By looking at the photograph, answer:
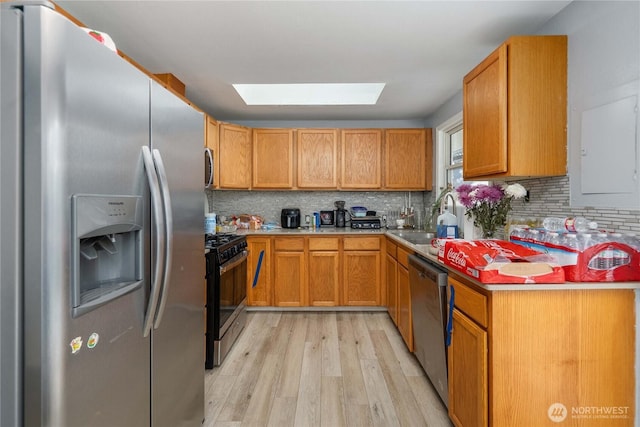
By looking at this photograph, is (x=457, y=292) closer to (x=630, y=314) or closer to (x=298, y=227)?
(x=630, y=314)

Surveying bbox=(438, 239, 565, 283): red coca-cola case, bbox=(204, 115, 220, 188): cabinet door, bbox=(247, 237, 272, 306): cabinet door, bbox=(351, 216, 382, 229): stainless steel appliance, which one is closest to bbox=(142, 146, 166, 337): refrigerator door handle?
bbox=(438, 239, 565, 283): red coca-cola case

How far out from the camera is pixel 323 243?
3.88 metres

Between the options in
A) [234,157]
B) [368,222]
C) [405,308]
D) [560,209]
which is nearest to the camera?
[560,209]

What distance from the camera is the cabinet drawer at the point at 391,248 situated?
335 centimetres

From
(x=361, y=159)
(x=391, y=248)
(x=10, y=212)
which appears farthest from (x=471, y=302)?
(x=361, y=159)

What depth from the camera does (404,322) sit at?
9.49 ft

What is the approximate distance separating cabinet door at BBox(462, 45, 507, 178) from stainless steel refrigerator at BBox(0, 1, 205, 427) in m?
1.71

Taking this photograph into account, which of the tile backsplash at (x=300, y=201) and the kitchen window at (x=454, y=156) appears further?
the tile backsplash at (x=300, y=201)

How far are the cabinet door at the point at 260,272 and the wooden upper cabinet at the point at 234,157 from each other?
72 cm

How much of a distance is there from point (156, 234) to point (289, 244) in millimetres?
2740

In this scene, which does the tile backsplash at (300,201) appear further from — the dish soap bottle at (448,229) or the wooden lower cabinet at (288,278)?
the dish soap bottle at (448,229)

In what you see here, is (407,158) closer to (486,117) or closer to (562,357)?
(486,117)

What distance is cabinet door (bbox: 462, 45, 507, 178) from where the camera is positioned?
74.6 inches

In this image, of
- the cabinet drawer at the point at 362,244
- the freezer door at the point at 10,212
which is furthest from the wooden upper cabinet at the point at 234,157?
the freezer door at the point at 10,212
